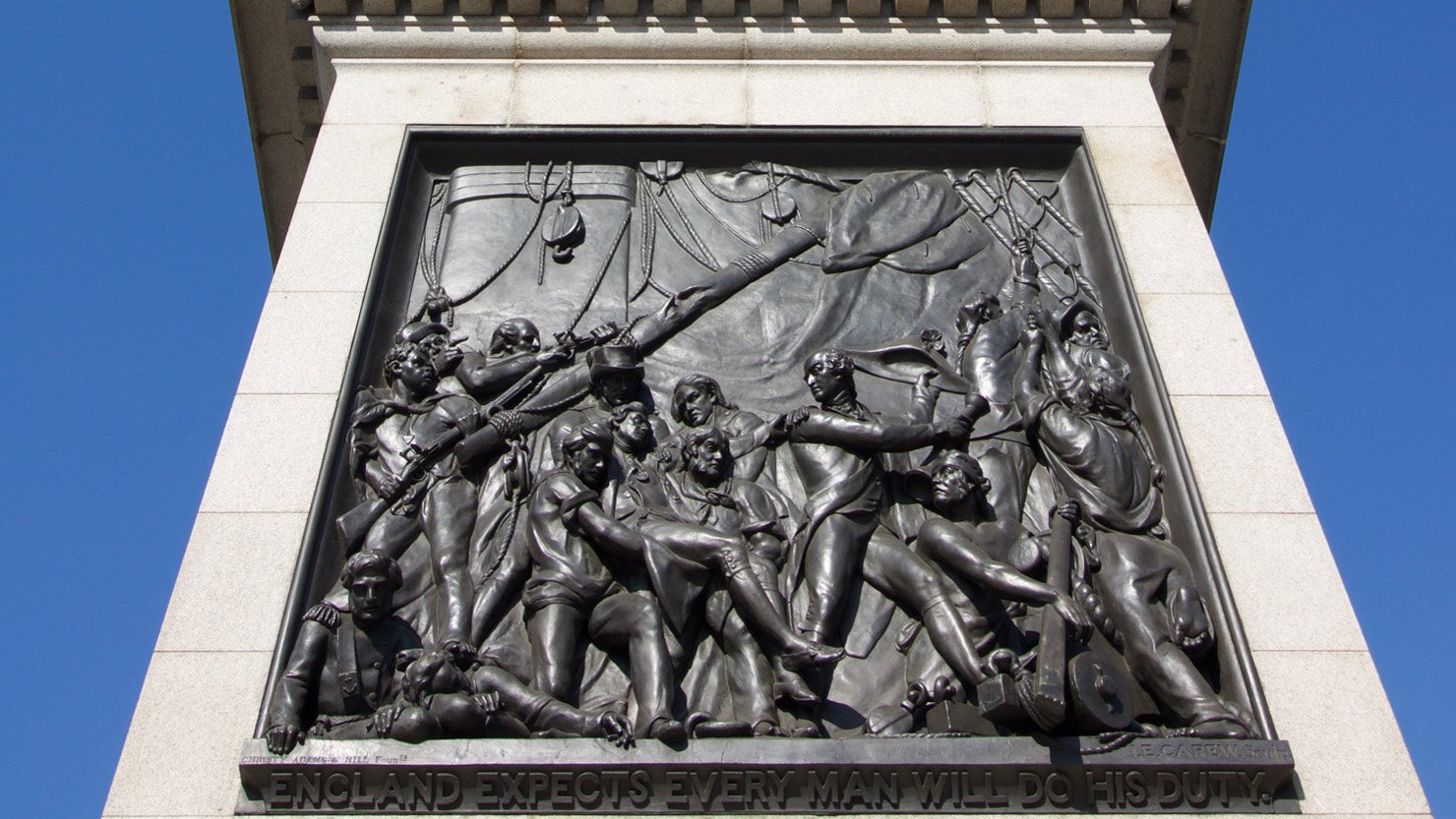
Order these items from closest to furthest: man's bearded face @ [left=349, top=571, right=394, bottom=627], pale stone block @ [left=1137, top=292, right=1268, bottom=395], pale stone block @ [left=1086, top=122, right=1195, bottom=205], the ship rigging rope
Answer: man's bearded face @ [left=349, top=571, right=394, bottom=627] < pale stone block @ [left=1137, top=292, right=1268, bottom=395] < the ship rigging rope < pale stone block @ [left=1086, top=122, right=1195, bottom=205]

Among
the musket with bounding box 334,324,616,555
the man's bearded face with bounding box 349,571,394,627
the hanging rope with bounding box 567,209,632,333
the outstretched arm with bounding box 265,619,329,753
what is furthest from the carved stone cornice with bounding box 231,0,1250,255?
the outstretched arm with bounding box 265,619,329,753

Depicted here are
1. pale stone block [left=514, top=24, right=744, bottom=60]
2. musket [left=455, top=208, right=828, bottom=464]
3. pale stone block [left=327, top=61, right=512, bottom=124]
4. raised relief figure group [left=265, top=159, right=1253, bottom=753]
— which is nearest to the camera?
raised relief figure group [left=265, top=159, right=1253, bottom=753]

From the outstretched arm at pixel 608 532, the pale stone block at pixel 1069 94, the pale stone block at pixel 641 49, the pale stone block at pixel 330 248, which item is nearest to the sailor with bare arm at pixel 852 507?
the outstretched arm at pixel 608 532

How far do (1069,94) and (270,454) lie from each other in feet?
22.2

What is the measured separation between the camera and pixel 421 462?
9820mm

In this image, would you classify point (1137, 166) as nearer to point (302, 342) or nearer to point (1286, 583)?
point (1286, 583)

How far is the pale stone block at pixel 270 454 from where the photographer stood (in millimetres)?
9492

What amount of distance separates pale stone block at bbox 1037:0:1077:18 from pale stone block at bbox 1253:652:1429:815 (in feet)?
20.5

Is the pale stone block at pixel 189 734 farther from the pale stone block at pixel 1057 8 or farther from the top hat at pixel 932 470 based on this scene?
the pale stone block at pixel 1057 8

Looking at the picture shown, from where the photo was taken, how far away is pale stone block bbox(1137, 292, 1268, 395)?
10188 millimetres

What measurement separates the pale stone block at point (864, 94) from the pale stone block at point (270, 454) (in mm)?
4335

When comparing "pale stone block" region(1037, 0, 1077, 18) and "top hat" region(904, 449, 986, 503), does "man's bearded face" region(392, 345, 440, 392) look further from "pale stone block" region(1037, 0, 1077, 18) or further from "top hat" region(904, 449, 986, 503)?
"pale stone block" region(1037, 0, 1077, 18)

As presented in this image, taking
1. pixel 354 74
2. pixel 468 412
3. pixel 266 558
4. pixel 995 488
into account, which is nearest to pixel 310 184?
pixel 354 74

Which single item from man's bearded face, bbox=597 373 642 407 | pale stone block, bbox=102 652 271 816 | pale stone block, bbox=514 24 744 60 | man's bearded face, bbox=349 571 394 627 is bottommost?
pale stone block, bbox=102 652 271 816
